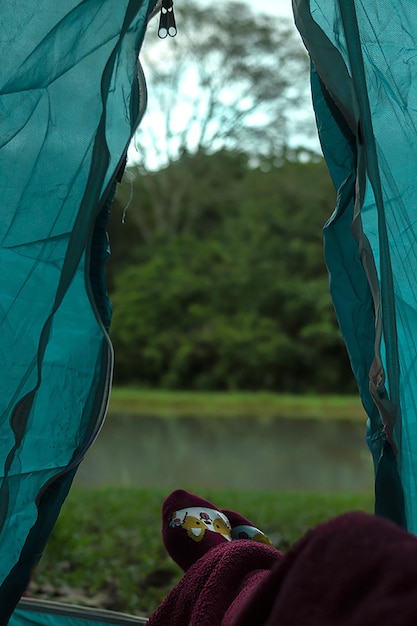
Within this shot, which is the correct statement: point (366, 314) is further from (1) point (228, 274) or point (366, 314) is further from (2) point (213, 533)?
(1) point (228, 274)

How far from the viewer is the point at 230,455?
6.89m

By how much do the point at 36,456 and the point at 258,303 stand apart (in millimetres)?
10266

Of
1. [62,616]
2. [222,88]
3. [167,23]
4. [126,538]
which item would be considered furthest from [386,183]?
[222,88]

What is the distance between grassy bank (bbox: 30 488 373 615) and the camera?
271 cm

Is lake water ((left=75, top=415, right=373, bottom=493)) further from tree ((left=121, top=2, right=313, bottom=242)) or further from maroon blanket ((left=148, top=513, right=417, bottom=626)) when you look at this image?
tree ((left=121, top=2, right=313, bottom=242))

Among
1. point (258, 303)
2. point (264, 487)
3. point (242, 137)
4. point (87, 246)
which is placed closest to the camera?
point (87, 246)

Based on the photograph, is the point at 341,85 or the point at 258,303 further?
the point at 258,303

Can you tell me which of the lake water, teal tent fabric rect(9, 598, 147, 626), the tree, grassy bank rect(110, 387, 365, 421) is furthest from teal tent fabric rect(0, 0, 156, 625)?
the tree

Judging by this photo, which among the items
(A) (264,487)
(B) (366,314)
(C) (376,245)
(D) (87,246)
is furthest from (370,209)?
(A) (264,487)

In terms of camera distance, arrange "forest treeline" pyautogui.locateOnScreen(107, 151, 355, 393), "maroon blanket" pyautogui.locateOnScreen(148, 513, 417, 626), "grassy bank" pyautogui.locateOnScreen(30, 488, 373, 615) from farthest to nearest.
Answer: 1. "forest treeline" pyautogui.locateOnScreen(107, 151, 355, 393)
2. "grassy bank" pyautogui.locateOnScreen(30, 488, 373, 615)
3. "maroon blanket" pyautogui.locateOnScreen(148, 513, 417, 626)

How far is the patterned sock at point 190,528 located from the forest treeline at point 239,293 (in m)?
9.49

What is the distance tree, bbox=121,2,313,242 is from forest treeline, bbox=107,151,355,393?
0.29 m

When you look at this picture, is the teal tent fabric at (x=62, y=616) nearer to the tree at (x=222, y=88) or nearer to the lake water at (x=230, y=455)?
the lake water at (x=230, y=455)

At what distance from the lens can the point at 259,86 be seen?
1205 centimetres
